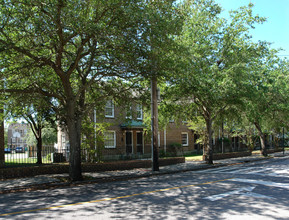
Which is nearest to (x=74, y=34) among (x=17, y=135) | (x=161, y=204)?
(x=161, y=204)

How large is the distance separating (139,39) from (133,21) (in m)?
0.88

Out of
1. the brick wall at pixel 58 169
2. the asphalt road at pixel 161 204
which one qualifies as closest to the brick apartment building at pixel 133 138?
the brick wall at pixel 58 169

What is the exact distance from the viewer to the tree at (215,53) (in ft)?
55.2

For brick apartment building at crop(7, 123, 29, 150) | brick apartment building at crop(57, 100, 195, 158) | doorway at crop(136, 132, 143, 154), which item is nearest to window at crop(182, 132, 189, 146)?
brick apartment building at crop(57, 100, 195, 158)

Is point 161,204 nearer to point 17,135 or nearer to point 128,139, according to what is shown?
point 128,139

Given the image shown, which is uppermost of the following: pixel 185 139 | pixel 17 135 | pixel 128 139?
pixel 17 135

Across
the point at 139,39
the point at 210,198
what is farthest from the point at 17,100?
the point at 210,198

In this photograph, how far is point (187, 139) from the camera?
35469 millimetres

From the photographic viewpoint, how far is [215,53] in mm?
18875

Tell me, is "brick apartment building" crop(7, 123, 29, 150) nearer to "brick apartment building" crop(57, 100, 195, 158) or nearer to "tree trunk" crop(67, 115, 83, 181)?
"tree trunk" crop(67, 115, 83, 181)

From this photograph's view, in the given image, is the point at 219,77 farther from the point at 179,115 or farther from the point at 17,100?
the point at 17,100

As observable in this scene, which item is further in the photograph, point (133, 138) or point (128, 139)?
point (133, 138)

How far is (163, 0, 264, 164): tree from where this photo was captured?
662 inches

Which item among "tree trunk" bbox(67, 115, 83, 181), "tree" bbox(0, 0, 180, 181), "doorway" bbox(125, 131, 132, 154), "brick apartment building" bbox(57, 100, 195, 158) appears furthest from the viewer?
"doorway" bbox(125, 131, 132, 154)
